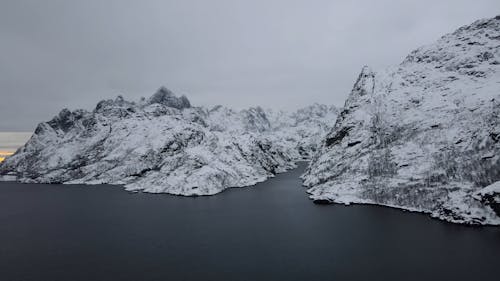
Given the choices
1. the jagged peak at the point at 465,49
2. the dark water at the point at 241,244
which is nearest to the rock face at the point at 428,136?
the jagged peak at the point at 465,49

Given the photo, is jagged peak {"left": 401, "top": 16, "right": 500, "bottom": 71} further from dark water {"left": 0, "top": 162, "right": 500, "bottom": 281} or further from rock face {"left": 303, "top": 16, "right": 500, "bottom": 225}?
dark water {"left": 0, "top": 162, "right": 500, "bottom": 281}

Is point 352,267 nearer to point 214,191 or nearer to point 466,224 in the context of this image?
point 466,224

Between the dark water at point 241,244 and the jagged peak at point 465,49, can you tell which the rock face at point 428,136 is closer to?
the jagged peak at point 465,49

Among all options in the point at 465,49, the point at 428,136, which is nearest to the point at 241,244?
the point at 428,136

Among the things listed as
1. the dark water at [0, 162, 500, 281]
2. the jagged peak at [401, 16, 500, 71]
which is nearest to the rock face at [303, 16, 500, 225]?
the jagged peak at [401, 16, 500, 71]

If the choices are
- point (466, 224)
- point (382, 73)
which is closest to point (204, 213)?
point (466, 224)
